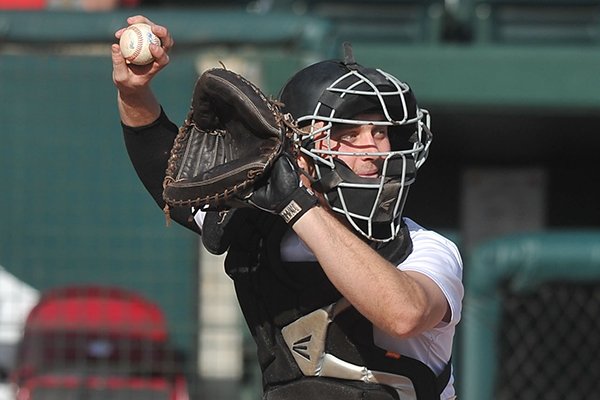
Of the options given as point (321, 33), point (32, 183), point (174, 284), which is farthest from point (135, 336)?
point (321, 33)

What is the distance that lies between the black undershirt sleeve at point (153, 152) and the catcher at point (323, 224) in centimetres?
9

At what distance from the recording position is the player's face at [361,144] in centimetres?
240

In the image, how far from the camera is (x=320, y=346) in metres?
2.46

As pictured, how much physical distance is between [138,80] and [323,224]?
596 millimetres

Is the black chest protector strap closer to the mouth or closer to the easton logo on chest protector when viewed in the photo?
the easton logo on chest protector

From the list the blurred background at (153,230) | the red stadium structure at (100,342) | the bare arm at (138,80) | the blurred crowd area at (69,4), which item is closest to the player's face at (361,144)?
the bare arm at (138,80)

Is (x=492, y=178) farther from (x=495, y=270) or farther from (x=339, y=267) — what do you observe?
(x=339, y=267)

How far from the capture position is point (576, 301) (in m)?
5.64

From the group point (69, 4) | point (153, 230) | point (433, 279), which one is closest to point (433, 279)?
point (433, 279)

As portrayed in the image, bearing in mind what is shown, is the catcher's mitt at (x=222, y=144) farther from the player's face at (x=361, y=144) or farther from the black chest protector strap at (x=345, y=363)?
the black chest protector strap at (x=345, y=363)

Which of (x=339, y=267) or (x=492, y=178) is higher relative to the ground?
(x=339, y=267)

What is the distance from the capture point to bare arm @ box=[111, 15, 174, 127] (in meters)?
2.51

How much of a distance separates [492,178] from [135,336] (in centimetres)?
244

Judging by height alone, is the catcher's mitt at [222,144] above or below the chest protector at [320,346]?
above
